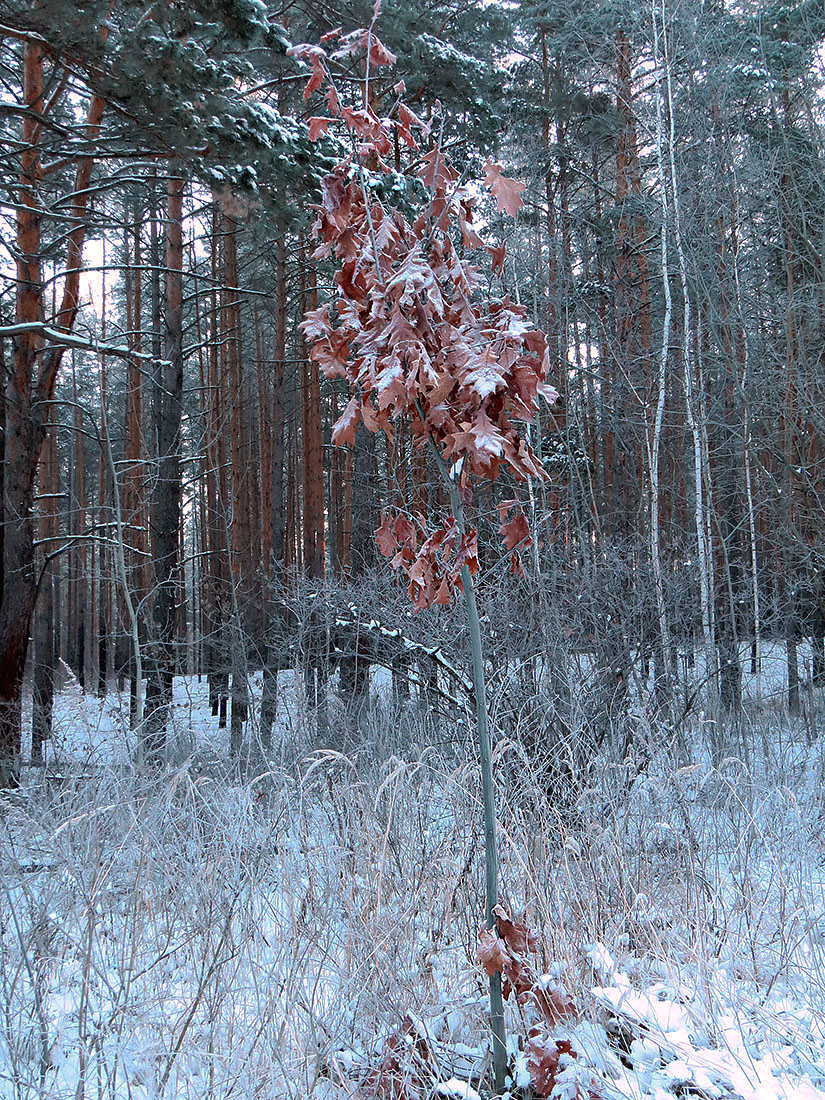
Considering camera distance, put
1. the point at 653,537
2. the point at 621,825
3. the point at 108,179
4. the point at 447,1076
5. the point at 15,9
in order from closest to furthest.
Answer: the point at 447,1076, the point at 621,825, the point at 15,9, the point at 653,537, the point at 108,179

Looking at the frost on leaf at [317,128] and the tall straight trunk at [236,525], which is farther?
the tall straight trunk at [236,525]

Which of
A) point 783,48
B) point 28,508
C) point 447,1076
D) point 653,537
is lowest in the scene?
point 447,1076

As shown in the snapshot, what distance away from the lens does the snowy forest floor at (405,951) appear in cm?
238

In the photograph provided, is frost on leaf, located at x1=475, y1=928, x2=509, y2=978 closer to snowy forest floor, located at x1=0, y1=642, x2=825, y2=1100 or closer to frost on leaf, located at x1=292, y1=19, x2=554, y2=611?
snowy forest floor, located at x1=0, y1=642, x2=825, y2=1100

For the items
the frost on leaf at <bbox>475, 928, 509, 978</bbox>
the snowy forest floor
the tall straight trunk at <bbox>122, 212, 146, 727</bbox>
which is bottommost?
the snowy forest floor

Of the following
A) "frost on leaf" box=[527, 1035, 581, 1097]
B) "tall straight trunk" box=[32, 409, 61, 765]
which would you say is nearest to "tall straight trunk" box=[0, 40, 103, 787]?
"tall straight trunk" box=[32, 409, 61, 765]

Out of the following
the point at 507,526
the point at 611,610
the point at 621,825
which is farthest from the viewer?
the point at 611,610

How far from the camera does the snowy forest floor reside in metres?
2.38

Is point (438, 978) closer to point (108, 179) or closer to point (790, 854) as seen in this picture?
point (790, 854)

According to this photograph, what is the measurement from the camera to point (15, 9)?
5230 millimetres

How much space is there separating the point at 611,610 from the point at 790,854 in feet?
7.46

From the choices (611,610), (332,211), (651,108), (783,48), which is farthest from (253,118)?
(783,48)

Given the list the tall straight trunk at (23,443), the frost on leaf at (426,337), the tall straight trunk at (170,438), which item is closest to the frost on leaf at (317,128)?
the frost on leaf at (426,337)

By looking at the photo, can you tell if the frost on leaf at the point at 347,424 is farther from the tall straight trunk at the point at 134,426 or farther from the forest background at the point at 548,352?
the tall straight trunk at the point at 134,426
